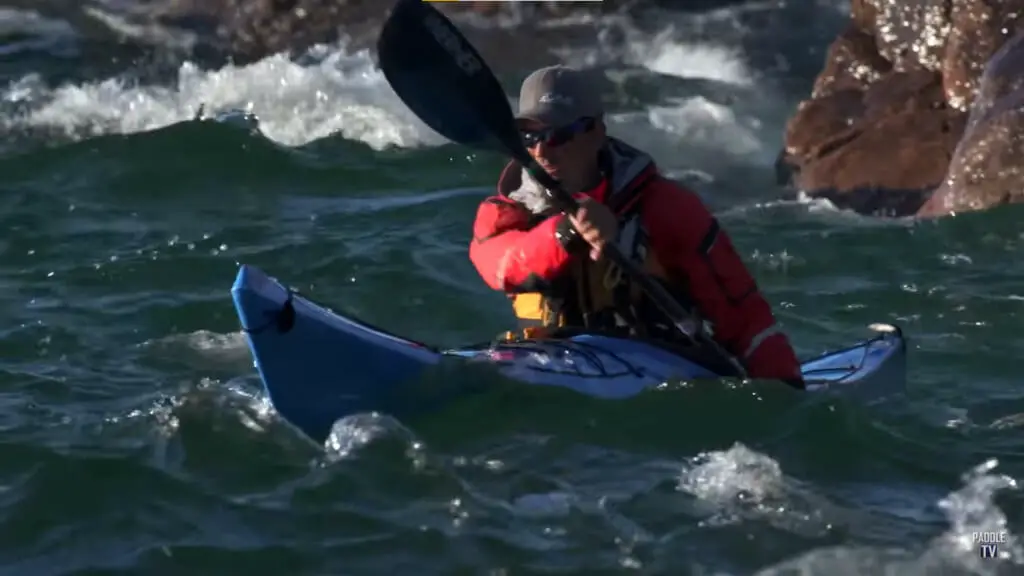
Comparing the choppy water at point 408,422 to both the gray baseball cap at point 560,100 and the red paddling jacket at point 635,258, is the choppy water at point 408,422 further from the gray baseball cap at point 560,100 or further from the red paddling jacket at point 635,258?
the gray baseball cap at point 560,100

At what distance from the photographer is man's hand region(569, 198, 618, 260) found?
211 inches

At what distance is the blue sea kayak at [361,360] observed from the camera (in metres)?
5.35

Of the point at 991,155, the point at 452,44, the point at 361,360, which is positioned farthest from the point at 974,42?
the point at 361,360

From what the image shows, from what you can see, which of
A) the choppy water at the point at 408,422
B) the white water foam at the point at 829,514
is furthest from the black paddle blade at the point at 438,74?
the white water foam at the point at 829,514

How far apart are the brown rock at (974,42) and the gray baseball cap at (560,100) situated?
558cm

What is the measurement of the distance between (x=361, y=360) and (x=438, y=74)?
1119mm

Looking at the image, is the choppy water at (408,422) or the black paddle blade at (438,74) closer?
the choppy water at (408,422)

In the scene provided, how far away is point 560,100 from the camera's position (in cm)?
538

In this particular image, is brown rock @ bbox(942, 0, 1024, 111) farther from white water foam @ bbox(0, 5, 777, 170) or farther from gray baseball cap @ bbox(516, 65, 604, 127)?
gray baseball cap @ bbox(516, 65, 604, 127)

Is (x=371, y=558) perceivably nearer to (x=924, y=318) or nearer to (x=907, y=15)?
(x=924, y=318)

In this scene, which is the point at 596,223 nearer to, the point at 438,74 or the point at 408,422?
the point at 408,422

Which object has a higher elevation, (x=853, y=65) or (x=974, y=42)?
(x=974, y=42)

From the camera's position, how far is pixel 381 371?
5613mm

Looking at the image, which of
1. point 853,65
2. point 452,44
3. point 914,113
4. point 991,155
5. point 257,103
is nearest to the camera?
point 452,44
